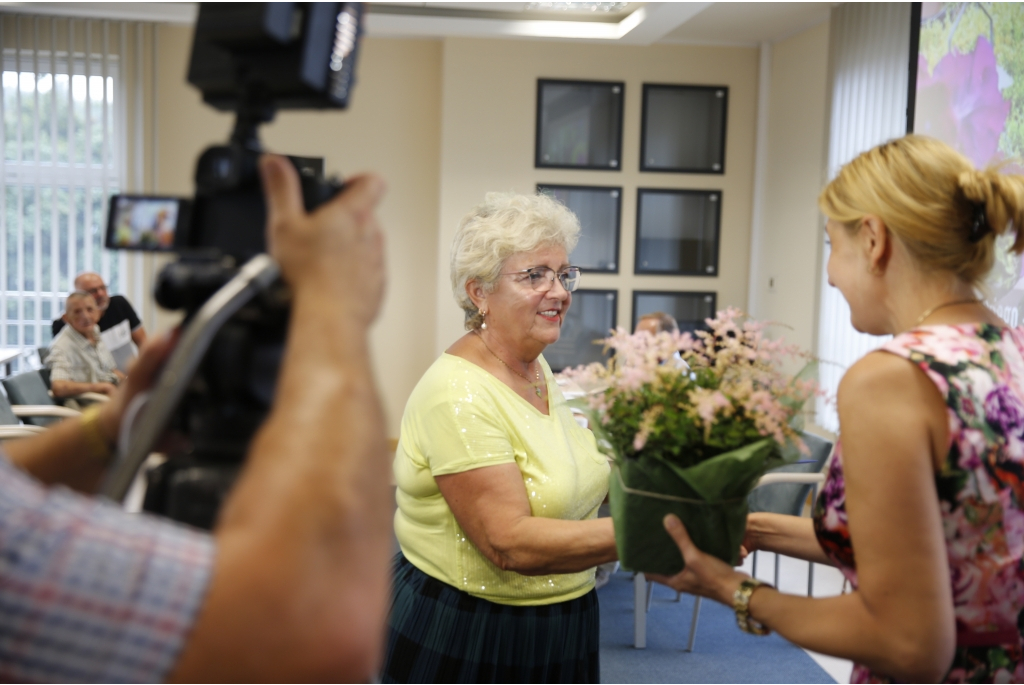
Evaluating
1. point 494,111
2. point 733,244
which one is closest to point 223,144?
point 494,111

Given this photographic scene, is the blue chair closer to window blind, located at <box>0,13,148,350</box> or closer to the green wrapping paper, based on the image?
the green wrapping paper

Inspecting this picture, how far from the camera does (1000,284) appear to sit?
362cm

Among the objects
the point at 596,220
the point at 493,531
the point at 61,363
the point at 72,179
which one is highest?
the point at 72,179

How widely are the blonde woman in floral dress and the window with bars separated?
21.1 feet

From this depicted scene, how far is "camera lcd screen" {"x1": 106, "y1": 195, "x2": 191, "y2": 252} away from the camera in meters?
0.65

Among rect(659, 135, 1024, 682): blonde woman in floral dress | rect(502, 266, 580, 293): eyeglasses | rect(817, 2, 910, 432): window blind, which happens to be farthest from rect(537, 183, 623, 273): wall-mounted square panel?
rect(659, 135, 1024, 682): blonde woman in floral dress

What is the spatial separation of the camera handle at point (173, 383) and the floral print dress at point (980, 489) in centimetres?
80

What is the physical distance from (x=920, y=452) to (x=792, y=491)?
2632mm

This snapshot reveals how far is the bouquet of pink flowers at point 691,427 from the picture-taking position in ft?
3.40

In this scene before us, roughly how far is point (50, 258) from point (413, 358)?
284cm

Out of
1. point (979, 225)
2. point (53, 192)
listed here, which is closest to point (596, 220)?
point (53, 192)

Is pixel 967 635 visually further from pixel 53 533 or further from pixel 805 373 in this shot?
pixel 53 533

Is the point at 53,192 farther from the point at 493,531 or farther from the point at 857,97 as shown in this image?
the point at 493,531

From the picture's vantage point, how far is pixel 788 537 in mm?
1366
